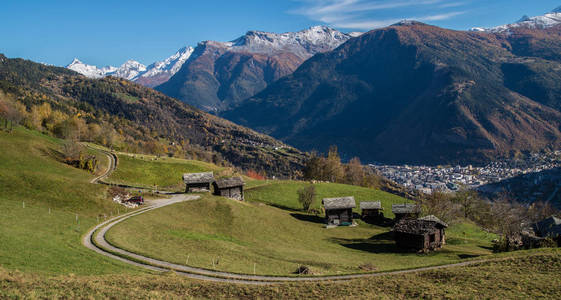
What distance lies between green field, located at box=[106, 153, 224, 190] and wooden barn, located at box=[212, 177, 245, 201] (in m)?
19.0

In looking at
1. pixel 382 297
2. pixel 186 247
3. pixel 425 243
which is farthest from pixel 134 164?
pixel 382 297

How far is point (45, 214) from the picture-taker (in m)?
53.2

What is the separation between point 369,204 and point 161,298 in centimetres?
7665

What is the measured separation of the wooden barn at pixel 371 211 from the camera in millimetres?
94312

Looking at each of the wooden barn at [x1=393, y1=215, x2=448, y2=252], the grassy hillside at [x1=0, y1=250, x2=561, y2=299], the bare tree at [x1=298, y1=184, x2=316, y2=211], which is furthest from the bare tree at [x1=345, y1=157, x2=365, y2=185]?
the grassy hillside at [x1=0, y1=250, x2=561, y2=299]

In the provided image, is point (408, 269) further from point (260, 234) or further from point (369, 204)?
point (369, 204)

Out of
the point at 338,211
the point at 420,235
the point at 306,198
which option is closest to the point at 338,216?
the point at 338,211

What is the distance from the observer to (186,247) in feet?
160

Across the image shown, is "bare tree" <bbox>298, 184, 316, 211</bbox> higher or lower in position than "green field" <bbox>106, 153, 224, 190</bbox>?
lower

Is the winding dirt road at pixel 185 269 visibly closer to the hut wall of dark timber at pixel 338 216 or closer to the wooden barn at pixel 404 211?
the hut wall of dark timber at pixel 338 216

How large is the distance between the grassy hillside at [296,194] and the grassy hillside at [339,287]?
6218cm

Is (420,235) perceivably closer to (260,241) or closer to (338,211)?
(338,211)

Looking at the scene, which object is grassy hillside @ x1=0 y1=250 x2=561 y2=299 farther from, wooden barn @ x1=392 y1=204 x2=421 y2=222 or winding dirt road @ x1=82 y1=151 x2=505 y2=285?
wooden barn @ x1=392 y1=204 x2=421 y2=222

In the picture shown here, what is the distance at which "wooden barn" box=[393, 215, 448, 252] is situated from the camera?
207 feet
